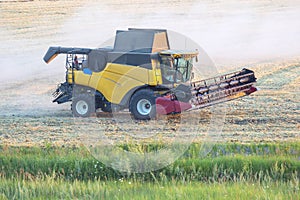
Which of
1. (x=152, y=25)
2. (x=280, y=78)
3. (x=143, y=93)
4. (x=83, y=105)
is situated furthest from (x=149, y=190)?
(x=152, y=25)

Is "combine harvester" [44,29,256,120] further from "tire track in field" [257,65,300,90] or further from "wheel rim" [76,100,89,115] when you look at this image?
"tire track in field" [257,65,300,90]

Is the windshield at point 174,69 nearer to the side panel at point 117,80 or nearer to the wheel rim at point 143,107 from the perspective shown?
the side panel at point 117,80

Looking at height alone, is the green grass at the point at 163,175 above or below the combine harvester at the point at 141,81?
below

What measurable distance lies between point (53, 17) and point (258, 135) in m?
18.1

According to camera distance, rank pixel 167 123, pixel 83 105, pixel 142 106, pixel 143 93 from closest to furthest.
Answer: pixel 167 123 → pixel 143 93 → pixel 142 106 → pixel 83 105

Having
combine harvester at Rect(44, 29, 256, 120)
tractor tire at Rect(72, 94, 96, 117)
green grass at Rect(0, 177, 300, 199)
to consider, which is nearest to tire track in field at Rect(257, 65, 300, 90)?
combine harvester at Rect(44, 29, 256, 120)

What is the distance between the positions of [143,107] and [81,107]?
1.47 m

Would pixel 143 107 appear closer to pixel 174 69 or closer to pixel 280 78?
pixel 174 69

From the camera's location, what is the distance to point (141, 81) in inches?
525

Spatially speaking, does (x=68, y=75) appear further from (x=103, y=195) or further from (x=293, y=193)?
(x=293, y=193)

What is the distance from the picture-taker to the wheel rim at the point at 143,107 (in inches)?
528

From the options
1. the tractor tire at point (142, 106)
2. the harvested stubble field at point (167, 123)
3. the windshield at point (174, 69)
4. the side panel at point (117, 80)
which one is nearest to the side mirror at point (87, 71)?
the side panel at point (117, 80)

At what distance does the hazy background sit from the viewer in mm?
23406

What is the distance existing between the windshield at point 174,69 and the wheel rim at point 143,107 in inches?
23.1
